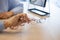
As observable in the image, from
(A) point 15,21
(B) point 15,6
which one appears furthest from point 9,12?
(A) point 15,21

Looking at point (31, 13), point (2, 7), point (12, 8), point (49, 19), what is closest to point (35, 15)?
point (31, 13)

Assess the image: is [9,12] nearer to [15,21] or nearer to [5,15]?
[5,15]

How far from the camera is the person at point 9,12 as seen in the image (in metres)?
1.04

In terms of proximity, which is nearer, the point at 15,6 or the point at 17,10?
the point at 17,10

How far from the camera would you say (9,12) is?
1392mm

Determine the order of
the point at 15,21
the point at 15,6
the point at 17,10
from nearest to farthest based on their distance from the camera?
the point at 15,21, the point at 17,10, the point at 15,6

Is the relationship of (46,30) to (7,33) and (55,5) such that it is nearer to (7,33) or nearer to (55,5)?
(7,33)

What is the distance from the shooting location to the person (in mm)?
1039

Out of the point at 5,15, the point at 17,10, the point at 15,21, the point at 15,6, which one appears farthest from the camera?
the point at 15,6

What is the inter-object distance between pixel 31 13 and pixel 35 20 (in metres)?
0.25

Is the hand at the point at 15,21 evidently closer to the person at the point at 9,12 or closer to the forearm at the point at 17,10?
the person at the point at 9,12

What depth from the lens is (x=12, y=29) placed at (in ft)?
3.56

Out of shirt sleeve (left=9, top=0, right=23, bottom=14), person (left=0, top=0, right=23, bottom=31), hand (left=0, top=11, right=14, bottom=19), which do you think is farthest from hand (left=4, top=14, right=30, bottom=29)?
shirt sleeve (left=9, top=0, right=23, bottom=14)

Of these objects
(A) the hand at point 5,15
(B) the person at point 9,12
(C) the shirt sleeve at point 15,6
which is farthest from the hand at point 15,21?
(C) the shirt sleeve at point 15,6
